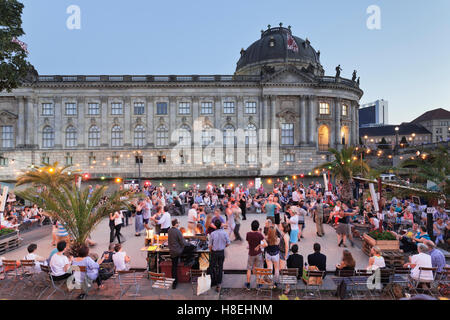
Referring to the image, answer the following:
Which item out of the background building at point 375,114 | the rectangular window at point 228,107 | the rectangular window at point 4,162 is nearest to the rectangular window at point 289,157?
the rectangular window at point 228,107

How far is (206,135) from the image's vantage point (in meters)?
48.3

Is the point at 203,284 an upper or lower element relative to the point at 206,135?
lower

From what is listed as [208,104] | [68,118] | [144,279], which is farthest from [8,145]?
[144,279]

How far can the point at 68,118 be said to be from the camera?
4666 centimetres

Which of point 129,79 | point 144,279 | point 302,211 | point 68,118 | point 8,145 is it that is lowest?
point 144,279

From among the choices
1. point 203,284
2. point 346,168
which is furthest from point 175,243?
point 346,168

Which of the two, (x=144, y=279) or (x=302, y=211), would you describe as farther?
(x=302, y=211)

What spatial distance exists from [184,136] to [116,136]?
11.9 m

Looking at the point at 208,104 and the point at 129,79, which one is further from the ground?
the point at 129,79

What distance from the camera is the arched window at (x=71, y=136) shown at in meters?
46.9

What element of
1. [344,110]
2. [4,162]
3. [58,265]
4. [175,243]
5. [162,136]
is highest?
[344,110]

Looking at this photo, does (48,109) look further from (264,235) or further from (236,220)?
(264,235)
